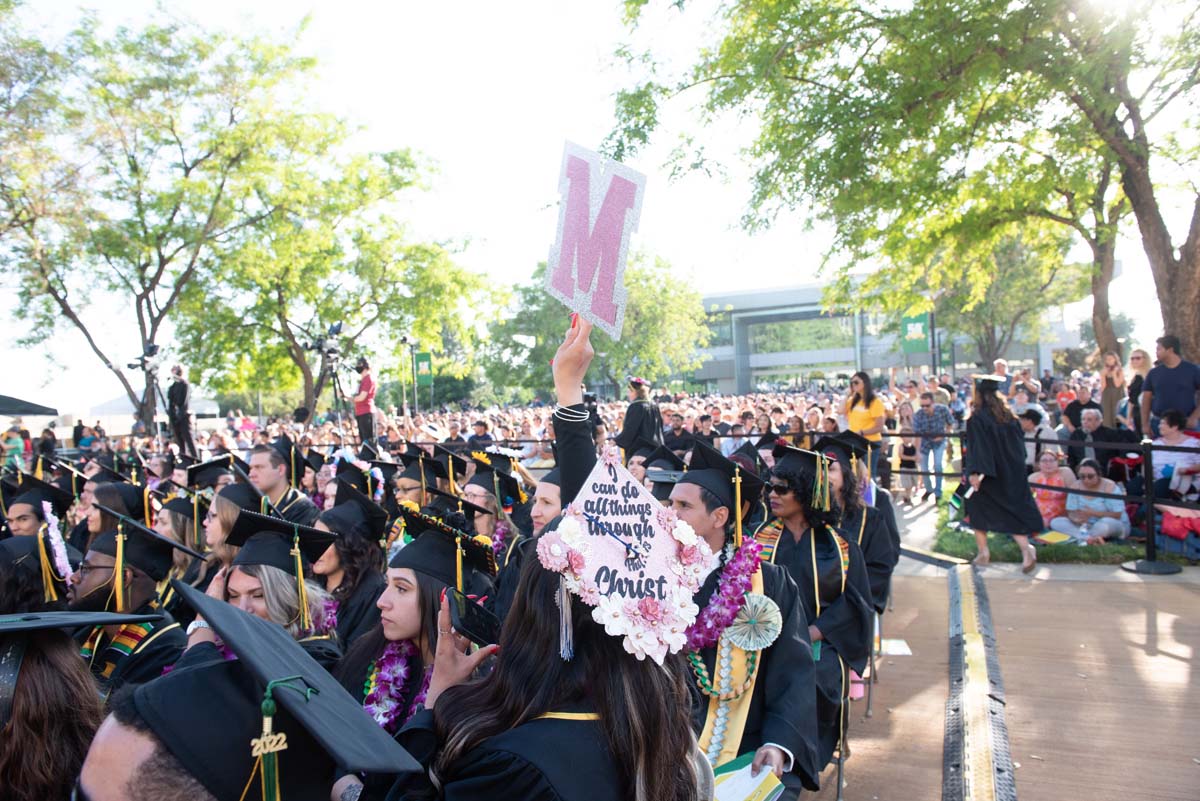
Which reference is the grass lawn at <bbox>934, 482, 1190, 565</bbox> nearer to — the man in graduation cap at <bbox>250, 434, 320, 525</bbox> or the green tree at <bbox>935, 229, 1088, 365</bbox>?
the man in graduation cap at <bbox>250, 434, 320, 525</bbox>

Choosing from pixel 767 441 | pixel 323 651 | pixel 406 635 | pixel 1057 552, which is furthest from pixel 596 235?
pixel 1057 552

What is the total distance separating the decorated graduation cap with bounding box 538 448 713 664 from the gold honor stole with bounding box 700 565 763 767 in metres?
1.17

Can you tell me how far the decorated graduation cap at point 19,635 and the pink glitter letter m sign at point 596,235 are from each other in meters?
1.41

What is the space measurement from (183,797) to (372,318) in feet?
73.0

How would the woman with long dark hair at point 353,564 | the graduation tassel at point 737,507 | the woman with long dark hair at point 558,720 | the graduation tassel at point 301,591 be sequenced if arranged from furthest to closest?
the woman with long dark hair at point 353,564 → the graduation tassel at point 737,507 → the graduation tassel at point 301,591 → the woman with long dark hair at point 558,720

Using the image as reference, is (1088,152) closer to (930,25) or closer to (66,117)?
(930,25)

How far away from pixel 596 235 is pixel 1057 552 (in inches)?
312

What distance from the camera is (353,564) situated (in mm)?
4391

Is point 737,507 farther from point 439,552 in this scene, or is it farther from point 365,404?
point 365,404

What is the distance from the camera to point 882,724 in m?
4.96

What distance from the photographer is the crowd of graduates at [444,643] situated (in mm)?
1552

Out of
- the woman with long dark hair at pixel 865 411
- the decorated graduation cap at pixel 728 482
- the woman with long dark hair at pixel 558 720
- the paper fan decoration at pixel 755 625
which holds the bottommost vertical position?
the paper fan decoration at pixel 755 625

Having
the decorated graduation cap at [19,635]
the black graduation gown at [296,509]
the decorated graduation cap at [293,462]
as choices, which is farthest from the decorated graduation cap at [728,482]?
the decorated graduation cap at [293,462]

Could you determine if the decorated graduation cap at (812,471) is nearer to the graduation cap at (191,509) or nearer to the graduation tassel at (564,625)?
the graduation tassel at (564,625)
